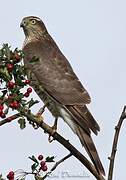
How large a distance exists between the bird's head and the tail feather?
4.26m

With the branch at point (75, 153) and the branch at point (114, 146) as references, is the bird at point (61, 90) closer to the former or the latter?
the branch at point (75, 153)

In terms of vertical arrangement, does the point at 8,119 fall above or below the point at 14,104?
below

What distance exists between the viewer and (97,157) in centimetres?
705

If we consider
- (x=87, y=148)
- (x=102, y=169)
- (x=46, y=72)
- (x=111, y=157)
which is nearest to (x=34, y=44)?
(x=46, y=72)

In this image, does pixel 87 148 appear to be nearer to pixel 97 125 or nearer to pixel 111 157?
pixel 97 125

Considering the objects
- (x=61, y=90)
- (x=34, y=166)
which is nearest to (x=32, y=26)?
(x=61, y=90)

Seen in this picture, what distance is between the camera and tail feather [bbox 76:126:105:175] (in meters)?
6.77

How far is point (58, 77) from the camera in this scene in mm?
9602

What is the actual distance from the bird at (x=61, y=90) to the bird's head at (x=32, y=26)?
270mm

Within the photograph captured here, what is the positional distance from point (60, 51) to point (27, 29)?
1644 mm

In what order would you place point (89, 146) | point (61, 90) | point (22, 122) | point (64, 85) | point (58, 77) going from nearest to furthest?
point (22, 122) < point (89, 146) < point (61, 90) < point (64, 85) < point (58, 77)

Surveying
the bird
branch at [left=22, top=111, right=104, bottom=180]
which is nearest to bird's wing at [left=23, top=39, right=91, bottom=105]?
the bird

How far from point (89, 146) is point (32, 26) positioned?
204 inches

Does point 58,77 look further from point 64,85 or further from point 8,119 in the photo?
point 8,119
